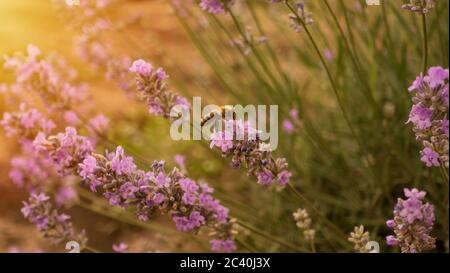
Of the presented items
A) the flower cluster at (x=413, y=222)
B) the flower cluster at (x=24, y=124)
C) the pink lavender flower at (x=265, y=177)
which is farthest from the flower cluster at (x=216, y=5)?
the flower cluster at (x=413, y=222)

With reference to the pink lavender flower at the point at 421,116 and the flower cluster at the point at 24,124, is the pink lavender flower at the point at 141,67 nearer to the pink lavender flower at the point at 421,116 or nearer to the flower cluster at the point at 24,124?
the flower cluster at the point at 24,124

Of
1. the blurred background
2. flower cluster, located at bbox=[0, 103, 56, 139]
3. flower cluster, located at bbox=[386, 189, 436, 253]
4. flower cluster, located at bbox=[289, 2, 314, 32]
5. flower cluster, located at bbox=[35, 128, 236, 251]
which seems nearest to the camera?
flower cluster, located at bbox=[386, 189, 436, 253]

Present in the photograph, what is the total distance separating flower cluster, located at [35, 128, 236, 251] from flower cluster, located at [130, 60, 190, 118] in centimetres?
19

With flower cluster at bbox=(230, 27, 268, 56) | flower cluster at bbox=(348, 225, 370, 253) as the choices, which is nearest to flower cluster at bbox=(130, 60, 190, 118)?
flower cluster at bbox=(230, 27, 268, 56)

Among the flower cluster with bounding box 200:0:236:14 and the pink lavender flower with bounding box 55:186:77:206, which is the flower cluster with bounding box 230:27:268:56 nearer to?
the flower cluster with bounding box 200:0:236:14

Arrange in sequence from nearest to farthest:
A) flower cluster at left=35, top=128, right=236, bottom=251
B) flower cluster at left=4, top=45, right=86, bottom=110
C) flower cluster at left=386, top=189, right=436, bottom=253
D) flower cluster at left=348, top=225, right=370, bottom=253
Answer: flower cluster at left=386, top=189, right=436, bottom=253
flower cluster at left=35, top=128, right=236, bottom=251
flower cluster at left=348, top=225, right=370, bottom=253
flower cluster at left=4, top=45, right=86, bottom=110

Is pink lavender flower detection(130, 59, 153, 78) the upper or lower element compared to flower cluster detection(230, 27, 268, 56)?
lower

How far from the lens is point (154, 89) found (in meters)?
1.44

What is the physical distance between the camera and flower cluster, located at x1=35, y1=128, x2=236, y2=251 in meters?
1.24

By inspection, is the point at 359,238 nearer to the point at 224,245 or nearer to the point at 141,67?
the point at 224,245

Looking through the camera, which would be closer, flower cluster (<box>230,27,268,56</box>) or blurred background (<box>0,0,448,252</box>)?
flower cluster (<box>230,27,268,56</box>)

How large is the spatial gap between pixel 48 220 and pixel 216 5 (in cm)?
73

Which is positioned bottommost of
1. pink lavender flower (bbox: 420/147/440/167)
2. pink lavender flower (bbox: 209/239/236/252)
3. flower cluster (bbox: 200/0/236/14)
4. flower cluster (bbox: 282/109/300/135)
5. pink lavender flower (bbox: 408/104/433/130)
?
pink lavender flower (bbox: 209/239/236/252)
